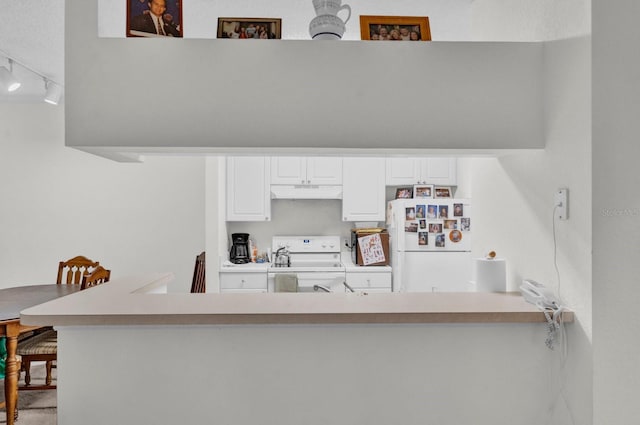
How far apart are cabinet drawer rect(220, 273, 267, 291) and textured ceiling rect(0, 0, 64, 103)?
2.33 metres

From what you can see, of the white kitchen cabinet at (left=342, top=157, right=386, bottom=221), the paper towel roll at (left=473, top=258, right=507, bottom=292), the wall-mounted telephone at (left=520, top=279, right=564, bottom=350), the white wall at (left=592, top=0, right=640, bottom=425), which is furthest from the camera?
the white kitchen cabinet at (left=342, top=157, right=386, bottom=221)

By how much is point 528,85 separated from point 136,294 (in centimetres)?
205

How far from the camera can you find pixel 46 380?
3135 millimetres

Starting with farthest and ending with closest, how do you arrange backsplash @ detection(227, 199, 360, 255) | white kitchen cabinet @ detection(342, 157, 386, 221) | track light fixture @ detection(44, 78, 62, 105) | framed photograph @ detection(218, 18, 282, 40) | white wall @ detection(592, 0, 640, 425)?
backsplash @ detection(227, 199, 360, 255) < white kitchen cabinet @ detection(342, 157, 386, 221) < track light fixture @ detection(44, 78, 62, 105) < framed photograph @ detection(218, 18, 282, 40) < white wall @ detection(592, 0, 640, 425)

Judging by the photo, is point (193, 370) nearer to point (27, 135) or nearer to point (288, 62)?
point (288, 62)

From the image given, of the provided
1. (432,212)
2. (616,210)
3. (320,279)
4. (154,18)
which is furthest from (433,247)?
(154,18)

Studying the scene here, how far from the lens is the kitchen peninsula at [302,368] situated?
1.66 m

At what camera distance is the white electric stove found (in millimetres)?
4152

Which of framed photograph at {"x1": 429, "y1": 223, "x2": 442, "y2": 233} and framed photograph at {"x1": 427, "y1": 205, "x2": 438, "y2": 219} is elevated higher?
framed photograph at {"x1": 427, "y1": 205, "x2": 438, "y2": 219}

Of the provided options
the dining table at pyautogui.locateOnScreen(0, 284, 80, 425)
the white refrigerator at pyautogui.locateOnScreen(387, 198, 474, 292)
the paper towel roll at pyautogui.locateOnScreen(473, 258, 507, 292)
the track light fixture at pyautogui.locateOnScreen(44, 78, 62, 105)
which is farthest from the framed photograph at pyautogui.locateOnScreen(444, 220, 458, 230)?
the track light fixture at pyautogui.locateOnScreen(44, 78, 62, 105)

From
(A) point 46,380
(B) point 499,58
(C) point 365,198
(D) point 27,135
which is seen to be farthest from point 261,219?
(B) point 499,58

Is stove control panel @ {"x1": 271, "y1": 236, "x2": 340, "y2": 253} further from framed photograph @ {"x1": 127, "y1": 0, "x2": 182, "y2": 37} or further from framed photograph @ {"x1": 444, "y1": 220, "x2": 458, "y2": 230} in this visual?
framed photograph @ {"x1": 127, "y1": 0, "x2": 182, "y2": 37}

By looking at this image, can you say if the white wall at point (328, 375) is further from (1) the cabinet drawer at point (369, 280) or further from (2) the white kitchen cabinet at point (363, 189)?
(2) the white kitchen cabinet at point (363, 189)

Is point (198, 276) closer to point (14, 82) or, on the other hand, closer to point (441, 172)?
point (14, 82)
